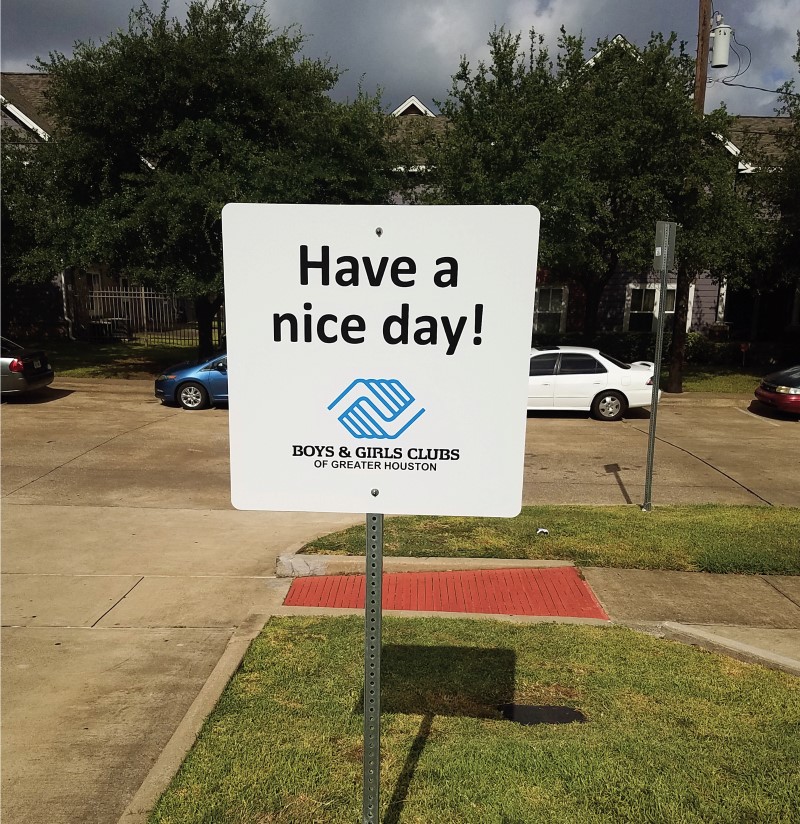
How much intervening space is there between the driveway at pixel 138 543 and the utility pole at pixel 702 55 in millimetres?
7738

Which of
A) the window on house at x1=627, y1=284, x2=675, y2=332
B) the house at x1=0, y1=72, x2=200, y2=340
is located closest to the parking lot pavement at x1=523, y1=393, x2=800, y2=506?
the window on house at x1=627, y1=284, x2=675, y2=332

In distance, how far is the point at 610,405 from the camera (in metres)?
15.5

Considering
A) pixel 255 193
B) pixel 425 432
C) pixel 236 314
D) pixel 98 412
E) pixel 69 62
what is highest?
pixel 69 62

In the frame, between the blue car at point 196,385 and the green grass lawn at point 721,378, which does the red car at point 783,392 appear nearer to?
the green grass lawn at point 721,378

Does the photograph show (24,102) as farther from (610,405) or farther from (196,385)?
(610,405)

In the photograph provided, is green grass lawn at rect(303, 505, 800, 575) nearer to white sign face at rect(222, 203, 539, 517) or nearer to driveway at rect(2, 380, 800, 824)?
driveway at rect(2, 380, 800, 824)

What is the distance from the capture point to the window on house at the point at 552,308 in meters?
27.0

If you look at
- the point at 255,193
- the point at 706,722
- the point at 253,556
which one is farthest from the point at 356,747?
the point at 255,193

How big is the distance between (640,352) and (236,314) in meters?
23.0

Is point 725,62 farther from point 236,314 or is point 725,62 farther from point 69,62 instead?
point 236,314

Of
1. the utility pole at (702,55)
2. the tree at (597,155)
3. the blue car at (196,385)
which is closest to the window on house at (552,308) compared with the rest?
the tree at (597,155)

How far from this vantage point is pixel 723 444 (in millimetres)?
13133

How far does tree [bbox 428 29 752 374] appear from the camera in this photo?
17094mm

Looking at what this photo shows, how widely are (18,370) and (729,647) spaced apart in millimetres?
14957
